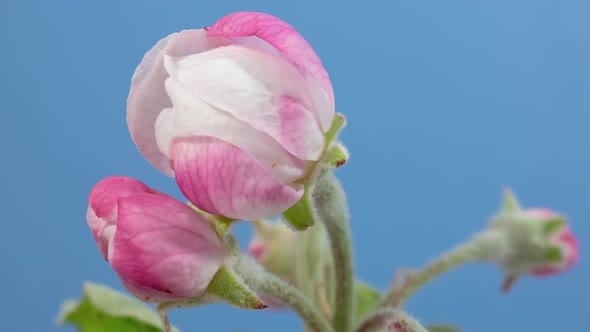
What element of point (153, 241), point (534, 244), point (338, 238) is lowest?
point (153, 241)

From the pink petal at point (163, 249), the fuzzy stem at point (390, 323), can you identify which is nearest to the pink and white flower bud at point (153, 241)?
the pink petal at point (163, 249)

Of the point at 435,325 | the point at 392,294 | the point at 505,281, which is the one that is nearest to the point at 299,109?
the point at 392,294

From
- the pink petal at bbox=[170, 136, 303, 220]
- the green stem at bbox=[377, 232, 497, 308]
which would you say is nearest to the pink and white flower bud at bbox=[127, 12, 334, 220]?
the pink petal at bbox=[170, 136, 303, 220]

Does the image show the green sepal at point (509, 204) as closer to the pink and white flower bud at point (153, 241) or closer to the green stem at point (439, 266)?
the green stem at point (439, 266)

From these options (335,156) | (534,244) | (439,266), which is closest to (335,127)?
(335,156)

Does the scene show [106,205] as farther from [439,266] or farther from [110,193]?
[439,266]

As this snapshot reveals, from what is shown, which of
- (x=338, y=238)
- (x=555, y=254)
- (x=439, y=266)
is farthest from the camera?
(x=555, y=254)

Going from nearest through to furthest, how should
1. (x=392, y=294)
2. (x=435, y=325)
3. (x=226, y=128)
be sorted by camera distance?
(x=226, y=128) < (x=392, y=294) < (x=435, y=325)

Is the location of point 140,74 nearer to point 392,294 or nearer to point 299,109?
point 299,109
